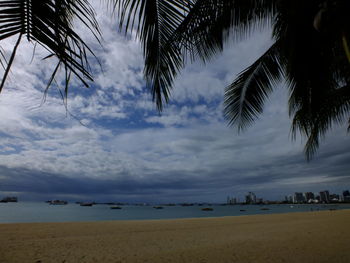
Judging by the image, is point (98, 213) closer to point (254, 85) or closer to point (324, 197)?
point (254, 85)

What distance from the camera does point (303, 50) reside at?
206cm

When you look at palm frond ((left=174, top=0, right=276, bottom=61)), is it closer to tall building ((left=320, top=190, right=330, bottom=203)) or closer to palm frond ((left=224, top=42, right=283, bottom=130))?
palm frond ((left=224, top=42, right=283, bottom=130))

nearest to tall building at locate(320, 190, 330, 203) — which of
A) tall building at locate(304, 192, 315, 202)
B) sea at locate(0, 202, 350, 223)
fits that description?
tall building at locate(304, 192, 315, 202)

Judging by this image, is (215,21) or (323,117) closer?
(215,21)

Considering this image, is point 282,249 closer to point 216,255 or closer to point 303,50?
point 216,255

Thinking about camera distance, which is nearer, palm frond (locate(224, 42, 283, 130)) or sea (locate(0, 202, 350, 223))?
palm frond (locate(224, 42, 283, 130))

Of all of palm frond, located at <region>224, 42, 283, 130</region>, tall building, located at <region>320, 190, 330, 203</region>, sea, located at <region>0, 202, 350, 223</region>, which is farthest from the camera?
tall building, located at <region>320, 190, 330, 203</region>

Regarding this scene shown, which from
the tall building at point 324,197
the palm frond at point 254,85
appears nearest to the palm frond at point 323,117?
the palm frond at point 254,85

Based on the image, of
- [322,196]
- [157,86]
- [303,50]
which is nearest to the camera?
[157,86]

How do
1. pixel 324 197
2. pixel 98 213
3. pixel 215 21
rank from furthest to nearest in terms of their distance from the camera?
1. pixel 324 197
2. pixel 98 213
3. pixel 215 21

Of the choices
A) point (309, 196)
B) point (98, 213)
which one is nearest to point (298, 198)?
point (309, 196)

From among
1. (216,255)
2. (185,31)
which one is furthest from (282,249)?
(185,31)

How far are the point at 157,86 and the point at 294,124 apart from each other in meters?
3.37

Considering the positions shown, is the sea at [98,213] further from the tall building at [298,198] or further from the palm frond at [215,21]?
the tall building at [298,198]
